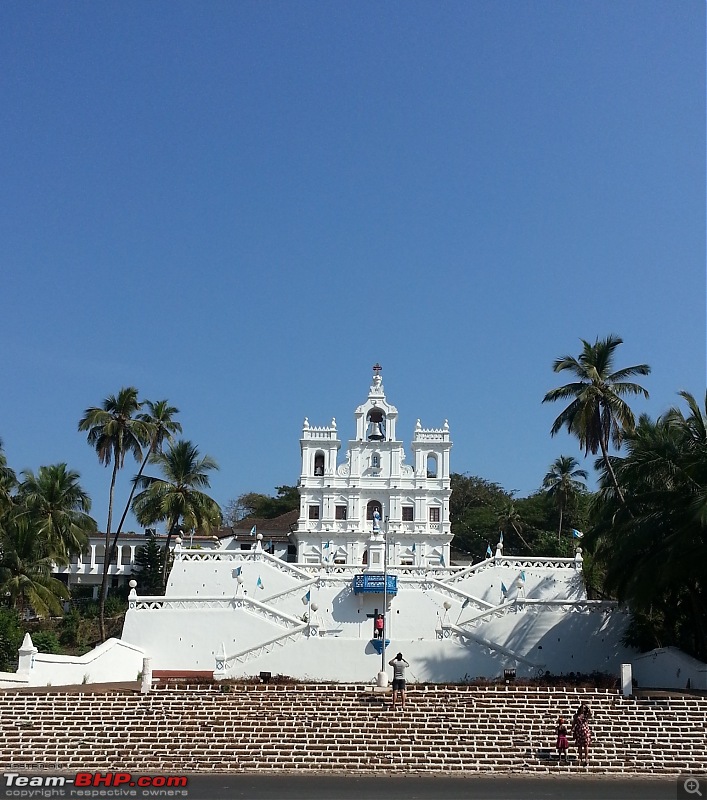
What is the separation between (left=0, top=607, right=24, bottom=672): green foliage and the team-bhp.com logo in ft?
50.4

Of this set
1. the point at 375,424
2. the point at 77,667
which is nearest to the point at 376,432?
the point at 375,424

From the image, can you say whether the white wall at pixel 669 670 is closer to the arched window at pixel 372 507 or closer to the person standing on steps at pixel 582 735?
the person standing on steps at pixel 582 735

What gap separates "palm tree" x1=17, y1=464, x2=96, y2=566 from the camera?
4591 centimetres

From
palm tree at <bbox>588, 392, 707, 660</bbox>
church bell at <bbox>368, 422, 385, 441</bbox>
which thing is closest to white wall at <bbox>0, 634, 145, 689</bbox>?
palm tree at <bbox>588, 392, 707, 660</bbox>

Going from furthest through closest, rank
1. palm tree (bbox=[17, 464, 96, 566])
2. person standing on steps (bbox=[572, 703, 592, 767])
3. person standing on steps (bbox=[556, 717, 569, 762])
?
palm tree (bbox=[17, 464, 96, 566]) → person standing on steps (bbox=[572, 703, 592, 767]) → person standing on steps (bbox=[556, 717, 569, 762])

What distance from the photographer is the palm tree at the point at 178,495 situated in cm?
4921

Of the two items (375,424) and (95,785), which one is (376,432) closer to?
(375,424)

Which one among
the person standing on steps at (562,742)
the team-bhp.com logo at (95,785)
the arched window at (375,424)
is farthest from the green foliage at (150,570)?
the person standing on steps at (562,742)

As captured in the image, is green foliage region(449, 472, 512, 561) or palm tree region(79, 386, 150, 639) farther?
green foliage region(449, 472, 512, 561)

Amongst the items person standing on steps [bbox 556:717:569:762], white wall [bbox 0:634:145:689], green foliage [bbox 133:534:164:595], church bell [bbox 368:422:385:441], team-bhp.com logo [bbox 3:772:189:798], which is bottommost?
team-bhp.com logo [bbox 3:772:189:798]

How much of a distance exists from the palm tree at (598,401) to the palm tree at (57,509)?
87.7ft

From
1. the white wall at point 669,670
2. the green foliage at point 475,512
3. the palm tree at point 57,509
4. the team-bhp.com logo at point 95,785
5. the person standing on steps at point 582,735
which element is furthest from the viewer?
the green foliage at point 475,512

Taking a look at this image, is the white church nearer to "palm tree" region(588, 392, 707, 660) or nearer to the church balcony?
the church balcony

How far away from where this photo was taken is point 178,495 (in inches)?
1950
